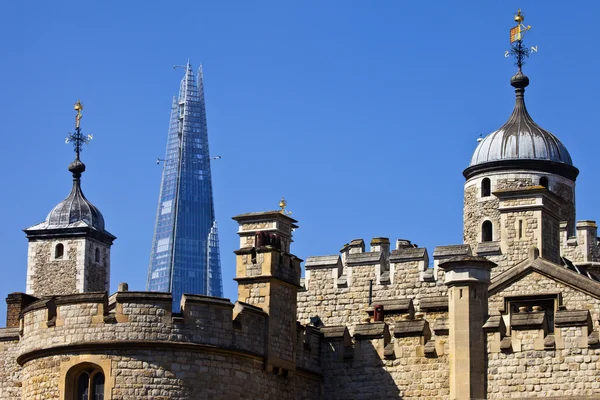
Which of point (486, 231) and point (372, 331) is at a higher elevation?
point (486, 231)

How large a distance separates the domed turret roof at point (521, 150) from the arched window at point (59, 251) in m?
22.8

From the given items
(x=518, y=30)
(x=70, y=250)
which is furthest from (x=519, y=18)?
(x=70, y=250)

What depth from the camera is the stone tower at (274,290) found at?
1533 inches

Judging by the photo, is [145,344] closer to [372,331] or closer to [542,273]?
[372,331]

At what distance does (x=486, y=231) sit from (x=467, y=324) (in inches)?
644

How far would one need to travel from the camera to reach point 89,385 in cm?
3669

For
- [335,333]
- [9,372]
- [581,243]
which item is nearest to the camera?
[335,333]

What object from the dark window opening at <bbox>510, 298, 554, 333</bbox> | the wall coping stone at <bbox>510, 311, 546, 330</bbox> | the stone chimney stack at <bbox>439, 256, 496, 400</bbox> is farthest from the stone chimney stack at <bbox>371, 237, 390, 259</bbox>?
the wall coping stone at <bbox>510, 311, 546, 330</bbox>

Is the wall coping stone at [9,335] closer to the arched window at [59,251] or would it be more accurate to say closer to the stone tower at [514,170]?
the stone tower at [514,170]

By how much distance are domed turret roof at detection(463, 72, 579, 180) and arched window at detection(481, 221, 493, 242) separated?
2032 millimetres

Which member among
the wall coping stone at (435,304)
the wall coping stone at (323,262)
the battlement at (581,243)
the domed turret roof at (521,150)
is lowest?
the wall coping stone at (435,304)

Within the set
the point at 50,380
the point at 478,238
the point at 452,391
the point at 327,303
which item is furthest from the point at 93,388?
the point at 478,238

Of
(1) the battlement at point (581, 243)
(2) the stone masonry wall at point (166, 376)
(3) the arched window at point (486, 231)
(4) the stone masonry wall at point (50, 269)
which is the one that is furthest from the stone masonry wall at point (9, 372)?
(4) the stone masonry wall at point (50, 269)

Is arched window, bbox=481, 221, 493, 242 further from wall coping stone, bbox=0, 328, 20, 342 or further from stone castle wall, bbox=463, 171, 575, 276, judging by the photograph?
wall coping stone, bbox=0, 328, 20, 342
